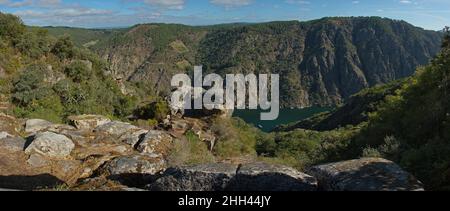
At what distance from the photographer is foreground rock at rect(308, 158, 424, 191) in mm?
6270

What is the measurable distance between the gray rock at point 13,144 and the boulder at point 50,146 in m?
0.38

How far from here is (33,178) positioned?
33.6 ft

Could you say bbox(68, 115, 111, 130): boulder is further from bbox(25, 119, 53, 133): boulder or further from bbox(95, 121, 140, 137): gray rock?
bbox(25, 119, 53, 133): boulder

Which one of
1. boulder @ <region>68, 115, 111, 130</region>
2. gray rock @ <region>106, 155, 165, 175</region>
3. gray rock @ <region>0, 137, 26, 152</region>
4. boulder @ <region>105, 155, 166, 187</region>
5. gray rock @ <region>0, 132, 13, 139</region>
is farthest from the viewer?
boulder @ <region>68, 115, 111, 130</region>

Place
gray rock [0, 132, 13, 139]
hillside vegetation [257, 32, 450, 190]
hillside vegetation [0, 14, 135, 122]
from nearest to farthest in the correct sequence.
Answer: hillside vegetation [257, 32, 450, 190] < gray rock [0, 132, 13, 139] < hillside vegetation [0, 14, 135, 122]

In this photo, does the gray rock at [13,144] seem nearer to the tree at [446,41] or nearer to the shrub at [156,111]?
the shrub at [156,111]

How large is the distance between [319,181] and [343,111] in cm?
8913

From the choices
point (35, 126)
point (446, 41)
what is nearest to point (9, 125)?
point (35, 126)

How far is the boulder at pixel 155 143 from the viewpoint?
1325cm

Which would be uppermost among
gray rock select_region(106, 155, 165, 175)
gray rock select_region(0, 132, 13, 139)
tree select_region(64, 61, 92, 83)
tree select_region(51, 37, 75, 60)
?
tree select_region(51, 37, 75, 60)

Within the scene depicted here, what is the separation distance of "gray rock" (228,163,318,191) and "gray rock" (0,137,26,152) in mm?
7484

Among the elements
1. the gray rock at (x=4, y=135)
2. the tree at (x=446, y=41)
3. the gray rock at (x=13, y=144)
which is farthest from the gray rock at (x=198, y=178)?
the tree at (x=446, y=41)

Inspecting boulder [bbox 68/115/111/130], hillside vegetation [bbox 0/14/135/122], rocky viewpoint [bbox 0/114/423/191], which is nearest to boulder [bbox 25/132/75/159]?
rocky viewpoint [bbox 0/114/423/191]
